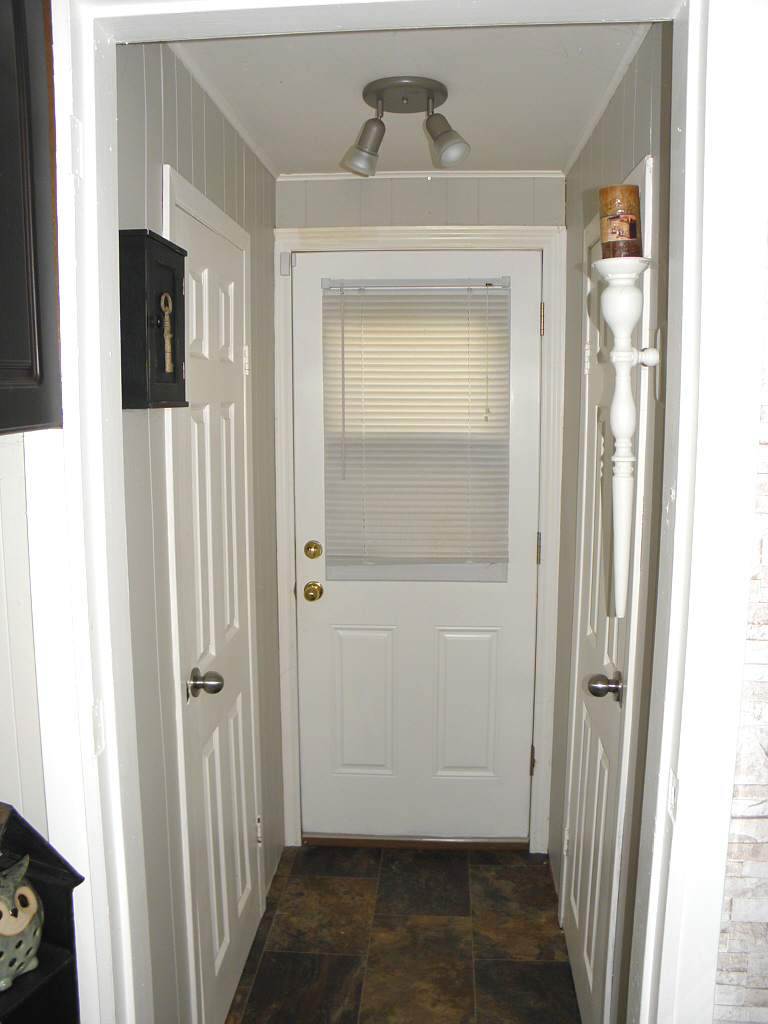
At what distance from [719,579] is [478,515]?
1.70 meters

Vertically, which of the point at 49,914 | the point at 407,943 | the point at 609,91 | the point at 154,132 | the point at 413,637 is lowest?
the point at 407,943

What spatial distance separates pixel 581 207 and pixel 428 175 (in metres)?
0.57

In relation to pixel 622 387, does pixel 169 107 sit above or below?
above

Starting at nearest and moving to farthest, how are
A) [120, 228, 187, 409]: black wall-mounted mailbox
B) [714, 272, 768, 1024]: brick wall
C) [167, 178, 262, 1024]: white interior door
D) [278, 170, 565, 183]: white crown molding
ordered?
1. [714, 272, 768, 1024]: brick wall
2. [120, 228, 187, 409]: black wall-mounted mailbox
3. [167, 178, 262, 1024]: white interior door
4. [278, 170, 565, 183]: white crown molding

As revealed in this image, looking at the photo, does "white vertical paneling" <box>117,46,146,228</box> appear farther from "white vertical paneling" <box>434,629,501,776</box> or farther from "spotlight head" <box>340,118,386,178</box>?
"white vertical paneling" <box>434,629,501,776</box>

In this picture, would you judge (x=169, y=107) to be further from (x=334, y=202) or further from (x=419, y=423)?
(x=419, y=423)

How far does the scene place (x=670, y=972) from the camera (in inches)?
37.8

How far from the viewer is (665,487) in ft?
3.13

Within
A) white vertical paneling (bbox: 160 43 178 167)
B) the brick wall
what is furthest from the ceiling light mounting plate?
the brick wall

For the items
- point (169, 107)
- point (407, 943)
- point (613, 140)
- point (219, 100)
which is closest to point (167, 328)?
point (169, 107)

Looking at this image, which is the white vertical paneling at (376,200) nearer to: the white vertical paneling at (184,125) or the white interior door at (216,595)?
the white interior door at (216,595)

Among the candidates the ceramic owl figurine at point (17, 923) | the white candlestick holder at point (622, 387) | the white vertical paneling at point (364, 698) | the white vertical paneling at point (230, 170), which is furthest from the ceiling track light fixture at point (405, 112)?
the ceramic owl figurine at point (17, 923)

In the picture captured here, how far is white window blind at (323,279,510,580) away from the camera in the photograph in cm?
253

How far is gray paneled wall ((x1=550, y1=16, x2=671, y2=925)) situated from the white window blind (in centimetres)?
24
